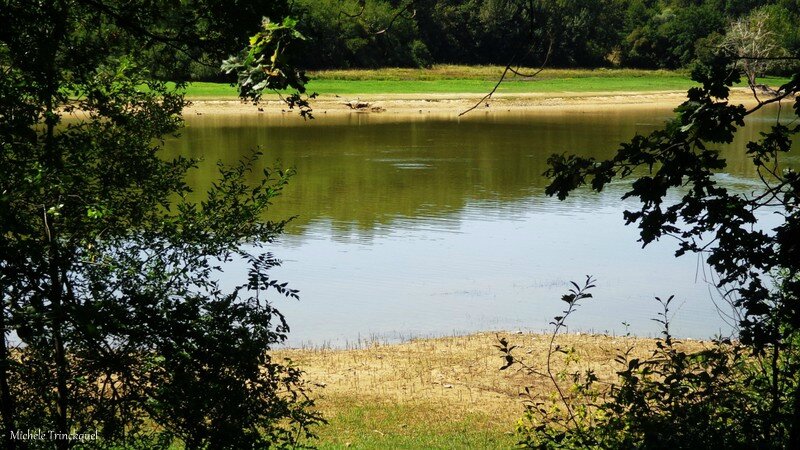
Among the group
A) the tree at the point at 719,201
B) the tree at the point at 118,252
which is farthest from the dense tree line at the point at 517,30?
the tree at the point at 719,201

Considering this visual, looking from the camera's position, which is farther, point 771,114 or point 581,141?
point 771,114

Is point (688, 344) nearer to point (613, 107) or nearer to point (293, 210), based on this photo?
point (293, 210)

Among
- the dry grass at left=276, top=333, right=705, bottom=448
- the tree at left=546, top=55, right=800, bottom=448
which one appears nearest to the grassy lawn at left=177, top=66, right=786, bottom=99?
the dry grass at left=276, top=333, right=705, bottom=448

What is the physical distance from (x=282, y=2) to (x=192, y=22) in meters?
0.65

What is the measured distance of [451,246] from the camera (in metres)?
18.7

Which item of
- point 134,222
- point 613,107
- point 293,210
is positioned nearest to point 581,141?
point 293,210

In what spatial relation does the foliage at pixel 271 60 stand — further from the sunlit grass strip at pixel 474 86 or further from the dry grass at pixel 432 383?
the sunlit grass strip at pixel 474 86

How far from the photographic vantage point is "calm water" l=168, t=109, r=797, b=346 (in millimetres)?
14117

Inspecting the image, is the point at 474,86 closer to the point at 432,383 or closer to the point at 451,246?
the point at 451,246

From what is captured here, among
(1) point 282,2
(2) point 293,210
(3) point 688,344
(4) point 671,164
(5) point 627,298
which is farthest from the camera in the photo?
(2) point 293,210

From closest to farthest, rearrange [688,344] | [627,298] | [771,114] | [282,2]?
1. [282,2]
2. [688,344]
3. [627,298]
4. [771,114]

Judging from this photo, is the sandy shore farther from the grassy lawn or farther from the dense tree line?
the dense tree line

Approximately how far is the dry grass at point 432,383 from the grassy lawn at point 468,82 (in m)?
40.5

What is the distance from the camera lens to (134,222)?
667cm
